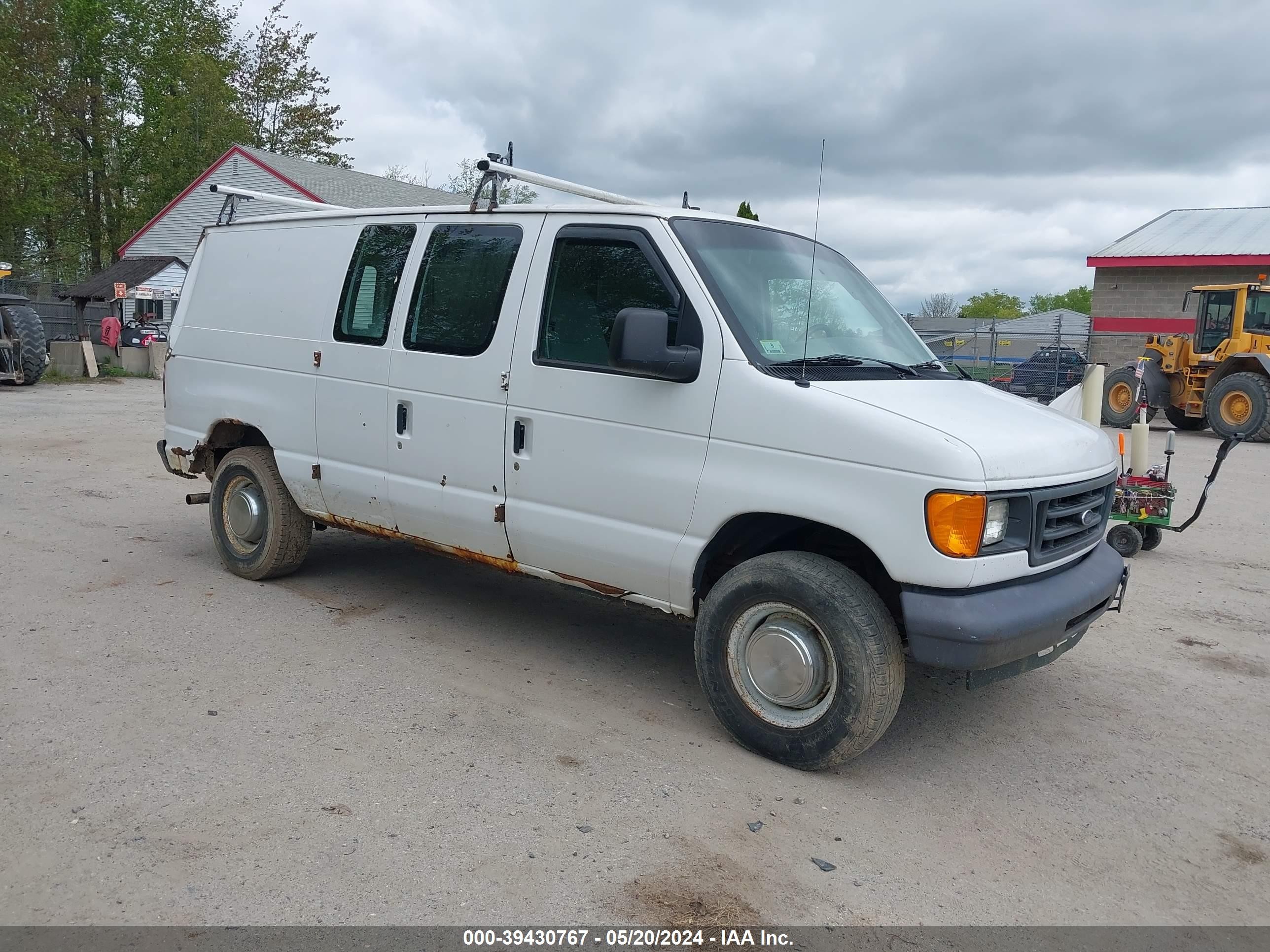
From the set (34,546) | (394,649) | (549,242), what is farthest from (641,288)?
(34,546)

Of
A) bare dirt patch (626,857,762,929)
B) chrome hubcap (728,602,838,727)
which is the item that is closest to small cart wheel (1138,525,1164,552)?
chrome hubcap (728,602,838,727)

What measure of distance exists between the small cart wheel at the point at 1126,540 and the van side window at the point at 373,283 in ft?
19.4

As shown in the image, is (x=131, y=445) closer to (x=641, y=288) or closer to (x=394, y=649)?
(x=394, y=649)

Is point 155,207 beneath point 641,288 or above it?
above

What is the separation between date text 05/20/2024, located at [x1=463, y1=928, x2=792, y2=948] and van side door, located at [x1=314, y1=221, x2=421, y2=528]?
2933 millimetres

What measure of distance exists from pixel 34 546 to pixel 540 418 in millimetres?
4613

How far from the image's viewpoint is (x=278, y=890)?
10.0 feet

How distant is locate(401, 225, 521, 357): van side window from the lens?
493 cm

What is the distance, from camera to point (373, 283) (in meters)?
5.51

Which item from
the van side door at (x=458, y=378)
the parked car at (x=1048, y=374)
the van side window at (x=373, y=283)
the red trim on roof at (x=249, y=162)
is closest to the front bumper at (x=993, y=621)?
the van side door at (x=458, y=378)

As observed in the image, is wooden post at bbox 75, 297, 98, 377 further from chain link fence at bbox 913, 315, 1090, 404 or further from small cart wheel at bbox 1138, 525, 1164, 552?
small cart wheel at bbox 1138, 525, 1164, 552

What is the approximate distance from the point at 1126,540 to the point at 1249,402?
11773 millimetres

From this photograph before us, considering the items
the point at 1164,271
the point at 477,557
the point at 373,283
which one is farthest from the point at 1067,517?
the point at 1164,271

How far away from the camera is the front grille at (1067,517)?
12.6 ft
